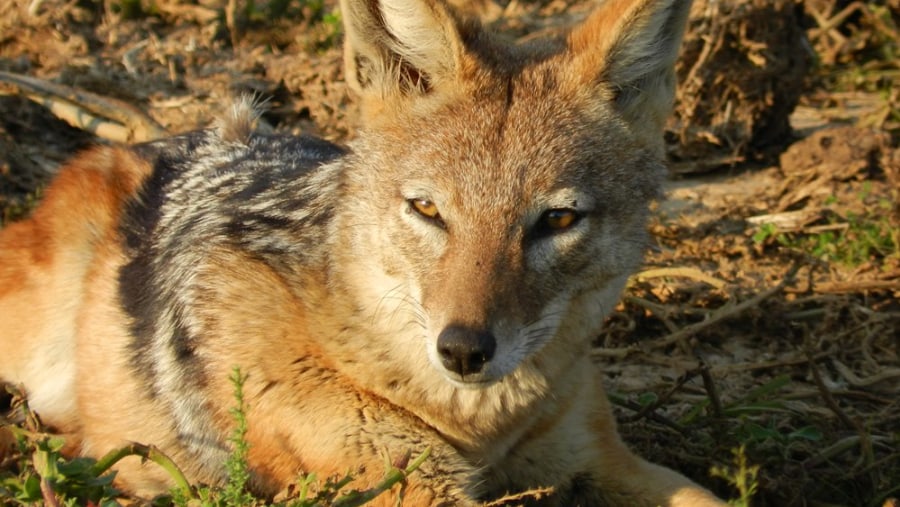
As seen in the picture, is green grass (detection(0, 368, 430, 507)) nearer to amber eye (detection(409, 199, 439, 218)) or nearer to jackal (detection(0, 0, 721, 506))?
jackal (detection(0, 0, 721, 506))

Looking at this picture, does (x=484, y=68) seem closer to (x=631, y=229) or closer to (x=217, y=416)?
(x=631, y=229)

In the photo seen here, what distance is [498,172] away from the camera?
4141 mm

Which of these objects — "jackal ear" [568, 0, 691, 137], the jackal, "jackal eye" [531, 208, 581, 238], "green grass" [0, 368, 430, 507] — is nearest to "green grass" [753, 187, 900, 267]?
the jackal

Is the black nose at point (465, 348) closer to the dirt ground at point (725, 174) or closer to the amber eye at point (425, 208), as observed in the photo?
the amber eye at point (425, 208)

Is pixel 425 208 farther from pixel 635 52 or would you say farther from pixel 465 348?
pixel 635 52

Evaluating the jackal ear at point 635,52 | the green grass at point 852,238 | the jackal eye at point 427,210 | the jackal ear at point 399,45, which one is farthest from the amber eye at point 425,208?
the green grass at point 852,238

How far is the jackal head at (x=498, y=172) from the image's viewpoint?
13.1 feet

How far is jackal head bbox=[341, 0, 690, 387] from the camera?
158 inches

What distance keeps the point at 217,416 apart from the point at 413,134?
1493 millimetres

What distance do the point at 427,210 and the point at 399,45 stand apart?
773 mm

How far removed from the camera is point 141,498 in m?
4.99

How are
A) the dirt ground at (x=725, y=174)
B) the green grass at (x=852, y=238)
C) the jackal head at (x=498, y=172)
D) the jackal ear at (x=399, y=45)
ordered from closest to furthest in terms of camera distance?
the jackal head at (x=498, y=172), the jackal ear at (x=399, y=45), the dirt ground at (x=725, y=174), the green grass at (x=852, y=238)

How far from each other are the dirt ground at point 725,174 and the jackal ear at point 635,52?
1.58m

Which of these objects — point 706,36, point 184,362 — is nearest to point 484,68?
point 184,362
